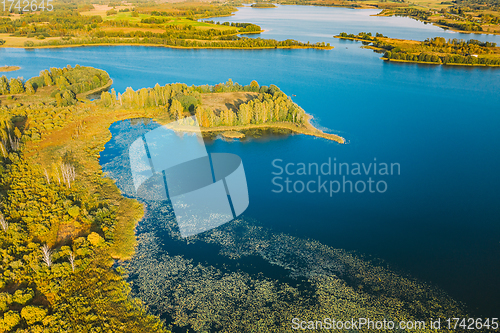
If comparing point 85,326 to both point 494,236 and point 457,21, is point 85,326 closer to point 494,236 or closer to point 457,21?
point 494,236

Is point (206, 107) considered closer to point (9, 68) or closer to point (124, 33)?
point (9, 68)

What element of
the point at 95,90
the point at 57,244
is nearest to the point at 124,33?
the point at 95,90

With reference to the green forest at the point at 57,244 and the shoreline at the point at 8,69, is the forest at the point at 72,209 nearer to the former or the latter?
the green forest at the point at 57,244

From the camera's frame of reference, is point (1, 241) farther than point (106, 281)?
Yes

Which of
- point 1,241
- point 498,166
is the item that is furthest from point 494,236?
point 1,241

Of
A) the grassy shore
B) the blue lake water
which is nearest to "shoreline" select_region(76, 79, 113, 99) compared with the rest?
the blue lake water

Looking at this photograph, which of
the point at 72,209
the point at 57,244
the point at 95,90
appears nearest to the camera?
the point at 57,244

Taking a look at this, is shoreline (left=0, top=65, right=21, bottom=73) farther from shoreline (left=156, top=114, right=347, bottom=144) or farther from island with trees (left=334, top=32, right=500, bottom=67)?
island with trees (left=334, top=32, right=500, bottom=67)
